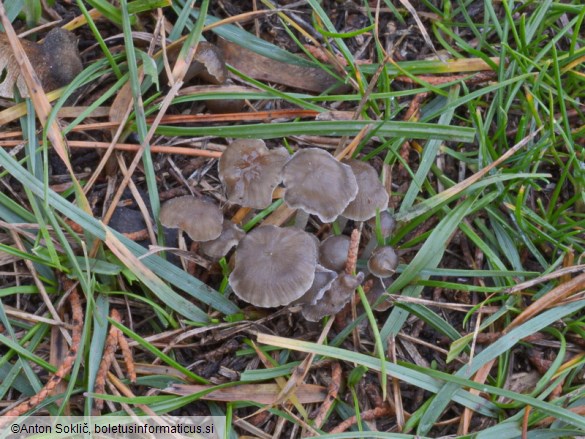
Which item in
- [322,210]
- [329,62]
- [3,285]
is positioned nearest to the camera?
[322,210]

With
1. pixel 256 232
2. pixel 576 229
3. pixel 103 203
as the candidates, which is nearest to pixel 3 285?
pixel 103 203

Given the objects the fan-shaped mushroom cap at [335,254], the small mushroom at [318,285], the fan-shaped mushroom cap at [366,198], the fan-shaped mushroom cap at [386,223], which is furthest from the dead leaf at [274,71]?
the small mushroom at [318,285]

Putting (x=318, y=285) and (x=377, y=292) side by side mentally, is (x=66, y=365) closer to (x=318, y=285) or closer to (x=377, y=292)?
(x=318, y=285)

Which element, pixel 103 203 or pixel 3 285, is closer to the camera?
pixel 3 285

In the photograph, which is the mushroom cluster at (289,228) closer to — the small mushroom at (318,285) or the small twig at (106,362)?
the small mushroom at (318,285)

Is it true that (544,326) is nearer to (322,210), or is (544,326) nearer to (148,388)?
(322,210)

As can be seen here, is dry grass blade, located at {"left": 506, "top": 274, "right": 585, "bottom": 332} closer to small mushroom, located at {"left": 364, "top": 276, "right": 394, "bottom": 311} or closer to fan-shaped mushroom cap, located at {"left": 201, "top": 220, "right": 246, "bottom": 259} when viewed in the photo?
small mushroom, located at {"left": 364, "top": 276, "right": 394, "bottom": 311}
